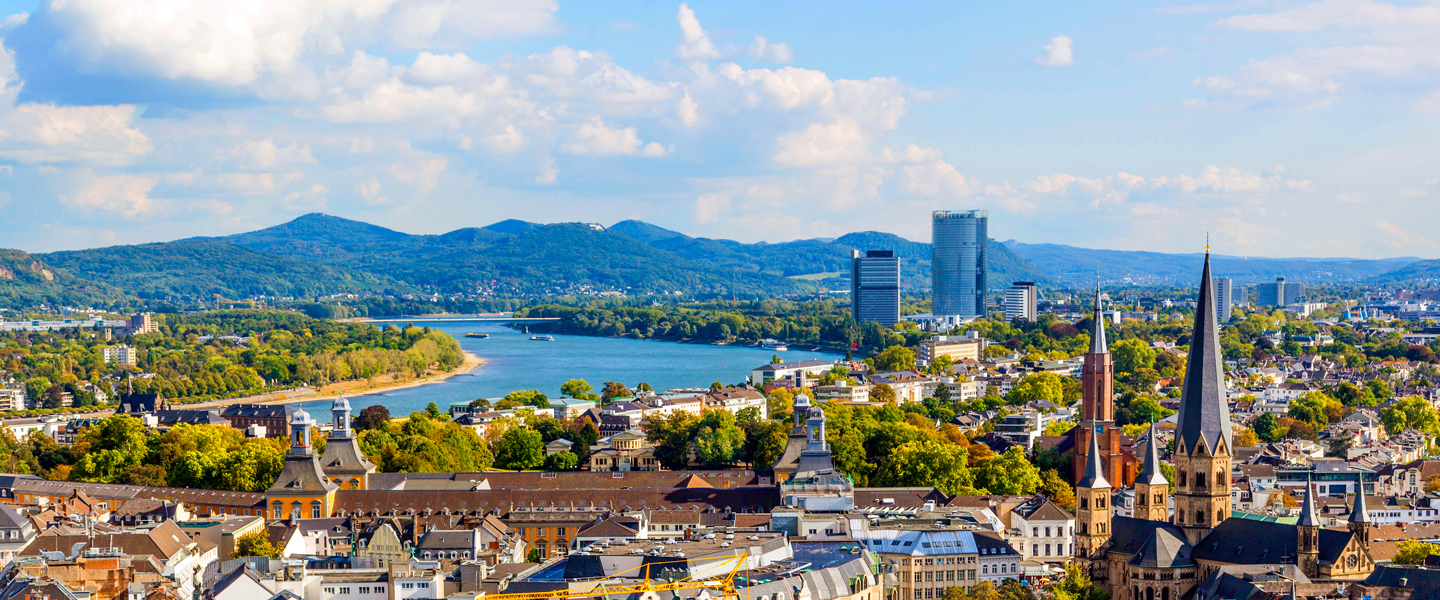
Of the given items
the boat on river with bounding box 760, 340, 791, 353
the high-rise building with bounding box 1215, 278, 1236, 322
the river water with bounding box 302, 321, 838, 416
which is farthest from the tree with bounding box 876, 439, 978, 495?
the high-rise building with bounding box 1215, 278, 1236, 322

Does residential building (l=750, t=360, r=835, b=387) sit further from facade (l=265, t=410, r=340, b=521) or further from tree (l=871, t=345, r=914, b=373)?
facade (l=265, t=410, r=340, b=521)

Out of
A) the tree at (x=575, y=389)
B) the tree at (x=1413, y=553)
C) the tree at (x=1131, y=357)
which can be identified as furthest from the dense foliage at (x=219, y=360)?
the tree at (x=1413, y=553)

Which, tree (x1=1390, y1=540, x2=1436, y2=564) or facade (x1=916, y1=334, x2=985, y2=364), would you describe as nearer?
tree (x1=1390, y1=540, x2=1436, y2=564)

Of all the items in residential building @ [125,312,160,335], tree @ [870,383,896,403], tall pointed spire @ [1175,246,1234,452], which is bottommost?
tree @ [870,383,896,403]

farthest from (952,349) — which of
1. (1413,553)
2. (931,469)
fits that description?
(1413,553)

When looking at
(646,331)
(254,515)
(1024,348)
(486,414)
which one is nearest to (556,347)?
(646,331)
